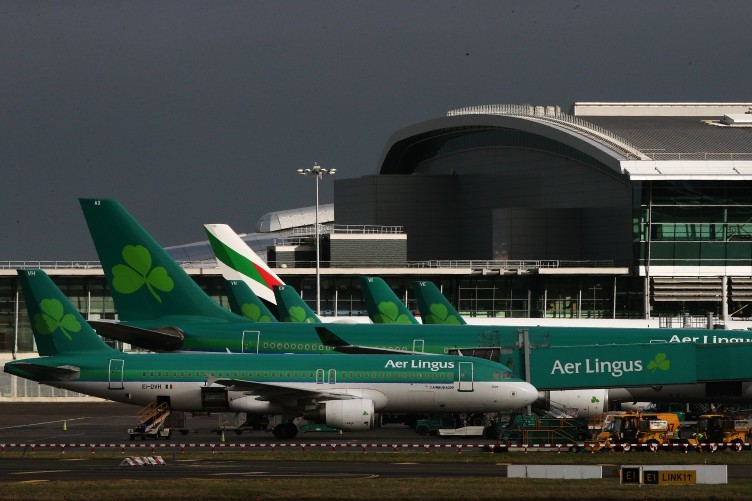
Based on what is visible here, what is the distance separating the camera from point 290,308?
8381 cm

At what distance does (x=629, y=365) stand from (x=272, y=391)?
15691 millimetres

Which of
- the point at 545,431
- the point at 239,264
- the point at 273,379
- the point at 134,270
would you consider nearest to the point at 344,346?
the point at 273,379

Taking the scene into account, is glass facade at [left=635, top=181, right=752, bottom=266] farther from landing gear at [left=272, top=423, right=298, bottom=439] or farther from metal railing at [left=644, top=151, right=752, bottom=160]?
landing gear at [left=272, top=423, right=298, bottom=439]

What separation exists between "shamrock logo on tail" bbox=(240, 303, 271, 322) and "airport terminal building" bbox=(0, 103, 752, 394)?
4268 cm

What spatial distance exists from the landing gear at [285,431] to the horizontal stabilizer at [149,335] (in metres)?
8.85

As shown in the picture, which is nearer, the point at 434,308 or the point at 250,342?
the point at 250,342

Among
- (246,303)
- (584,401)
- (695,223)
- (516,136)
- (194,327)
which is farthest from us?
(516,136)

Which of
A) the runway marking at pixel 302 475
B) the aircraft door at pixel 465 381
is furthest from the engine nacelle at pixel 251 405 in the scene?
the runway marking at pixel 302 475

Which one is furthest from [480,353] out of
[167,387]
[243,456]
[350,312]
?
[350,312]

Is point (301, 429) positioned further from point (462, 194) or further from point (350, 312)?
point (462, 194)

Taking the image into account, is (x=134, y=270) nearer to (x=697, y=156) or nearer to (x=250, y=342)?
(x=250, y=342)

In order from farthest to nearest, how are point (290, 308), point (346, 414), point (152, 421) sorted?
point (290, 308) → point (152, 421) → point (346, 414)

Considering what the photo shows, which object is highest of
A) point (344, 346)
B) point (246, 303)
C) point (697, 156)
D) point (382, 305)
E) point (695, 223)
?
point (697, 156)

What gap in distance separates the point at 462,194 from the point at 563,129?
73.1 ft
